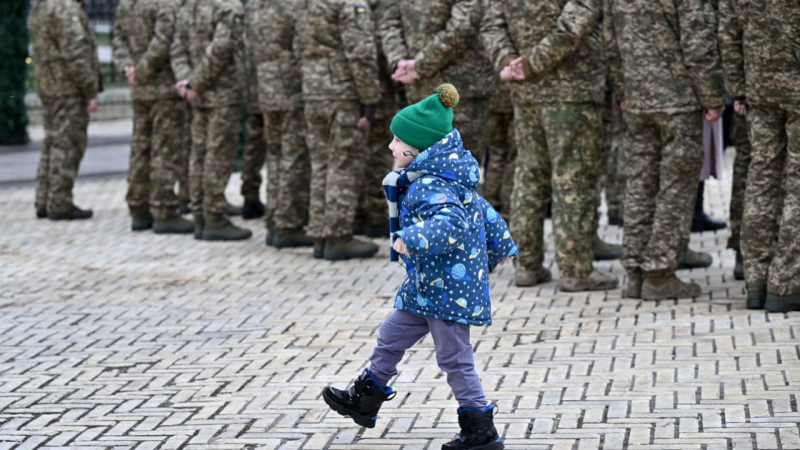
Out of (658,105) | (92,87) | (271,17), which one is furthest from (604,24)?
(92,87)

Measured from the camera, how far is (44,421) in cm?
589

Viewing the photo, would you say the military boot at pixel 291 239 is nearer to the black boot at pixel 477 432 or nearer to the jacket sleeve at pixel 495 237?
the jacket sleeve at pixel 495 237

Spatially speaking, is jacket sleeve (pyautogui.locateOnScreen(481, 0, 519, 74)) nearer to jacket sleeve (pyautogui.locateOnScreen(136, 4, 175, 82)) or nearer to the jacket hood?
the jacket hood

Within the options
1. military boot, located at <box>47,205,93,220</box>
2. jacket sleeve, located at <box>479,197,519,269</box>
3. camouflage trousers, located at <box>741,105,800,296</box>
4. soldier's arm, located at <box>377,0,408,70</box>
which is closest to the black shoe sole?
jacket sleeve, located at <box>479,197,519,269</box>

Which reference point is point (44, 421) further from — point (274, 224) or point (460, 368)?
point (274, 224)

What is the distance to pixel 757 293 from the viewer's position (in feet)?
24.7

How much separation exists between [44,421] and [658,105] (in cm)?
400

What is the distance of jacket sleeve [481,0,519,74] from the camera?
27.6 ft

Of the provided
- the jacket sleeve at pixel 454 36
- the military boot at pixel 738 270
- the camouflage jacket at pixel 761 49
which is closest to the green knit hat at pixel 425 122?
the camouflage jacket at pixel 761 49

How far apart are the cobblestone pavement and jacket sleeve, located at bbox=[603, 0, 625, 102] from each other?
1.35 m

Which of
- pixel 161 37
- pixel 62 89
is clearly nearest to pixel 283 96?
pixel 161 37

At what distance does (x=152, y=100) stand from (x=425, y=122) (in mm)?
6920

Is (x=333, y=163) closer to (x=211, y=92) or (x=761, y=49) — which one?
(x=211, y=92)

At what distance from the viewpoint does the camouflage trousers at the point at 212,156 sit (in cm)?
1091
